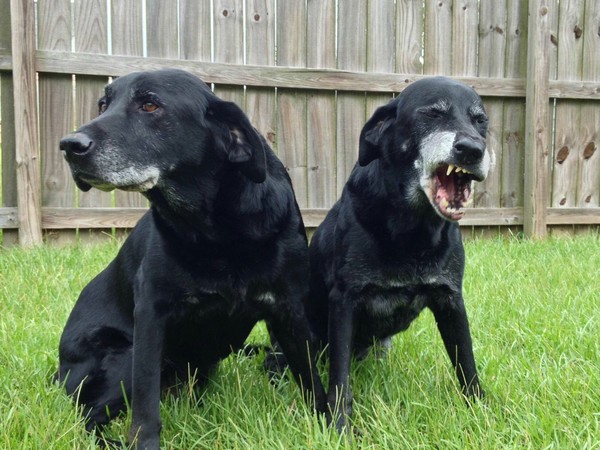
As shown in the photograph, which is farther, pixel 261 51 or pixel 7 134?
pixel 261 51

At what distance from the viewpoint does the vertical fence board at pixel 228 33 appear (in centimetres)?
514

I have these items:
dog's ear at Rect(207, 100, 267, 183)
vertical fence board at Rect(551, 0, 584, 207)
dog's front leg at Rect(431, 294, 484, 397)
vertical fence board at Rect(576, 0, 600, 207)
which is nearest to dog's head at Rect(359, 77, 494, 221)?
dog's front leg at Rect(431, 294, 484, 397)

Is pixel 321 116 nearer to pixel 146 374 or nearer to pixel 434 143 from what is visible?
pixel 434 143

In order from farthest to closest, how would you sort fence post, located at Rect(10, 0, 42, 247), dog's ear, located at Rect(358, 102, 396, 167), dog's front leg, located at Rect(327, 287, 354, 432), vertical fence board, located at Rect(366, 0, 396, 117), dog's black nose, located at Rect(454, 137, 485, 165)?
vertical fence board, located at Rect(366, 0, 396, 117) → fence post, located at Rect(10, 0, 42, 247) → dog's ear, located at Rect(358, 102, 396, 167) → dog's front leg, located at Rect(327, 287, 354, 432) → dog's black nose, located at Rect(454, 137, 485, 165)

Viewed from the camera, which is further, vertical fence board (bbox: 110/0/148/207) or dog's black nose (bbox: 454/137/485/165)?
vertical fence board (bbox: 110/0/148/207)

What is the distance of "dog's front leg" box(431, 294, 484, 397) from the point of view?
2.31 m

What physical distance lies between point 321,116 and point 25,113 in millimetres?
2360

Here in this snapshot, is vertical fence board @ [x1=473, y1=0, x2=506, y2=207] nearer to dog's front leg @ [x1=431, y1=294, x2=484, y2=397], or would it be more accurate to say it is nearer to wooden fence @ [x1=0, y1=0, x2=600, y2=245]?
wooden fence @ [x1=0, y1=0, x2=600, y2=245]

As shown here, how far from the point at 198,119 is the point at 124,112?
232mm

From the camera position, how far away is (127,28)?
496 cm

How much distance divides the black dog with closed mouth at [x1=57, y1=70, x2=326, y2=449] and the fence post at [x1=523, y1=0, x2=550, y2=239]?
14.1ft

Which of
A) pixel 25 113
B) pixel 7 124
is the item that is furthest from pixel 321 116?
pixel 7 124

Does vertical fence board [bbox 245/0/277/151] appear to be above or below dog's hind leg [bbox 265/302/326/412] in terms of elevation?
above

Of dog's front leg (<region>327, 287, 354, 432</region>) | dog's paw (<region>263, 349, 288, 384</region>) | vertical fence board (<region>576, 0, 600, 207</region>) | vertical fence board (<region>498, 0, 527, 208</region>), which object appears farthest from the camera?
vertical fence board (<region>576, 0, 600, 207</region>)
